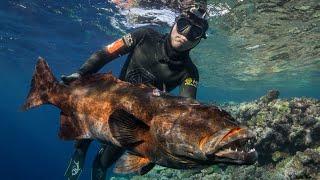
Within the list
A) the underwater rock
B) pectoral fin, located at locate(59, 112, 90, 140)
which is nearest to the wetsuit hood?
pectoral fin, located at locate(59, 112, 90, 140)

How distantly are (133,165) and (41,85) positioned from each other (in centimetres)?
200

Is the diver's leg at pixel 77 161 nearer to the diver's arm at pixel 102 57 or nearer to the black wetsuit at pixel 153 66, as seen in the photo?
the black wetsuit at pixel 153 66

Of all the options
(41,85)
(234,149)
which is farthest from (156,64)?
(234,149)

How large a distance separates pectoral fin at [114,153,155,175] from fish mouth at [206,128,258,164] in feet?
3.10

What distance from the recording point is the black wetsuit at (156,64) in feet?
19.5

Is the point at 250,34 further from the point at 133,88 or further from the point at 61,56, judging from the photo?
the point at 61,56

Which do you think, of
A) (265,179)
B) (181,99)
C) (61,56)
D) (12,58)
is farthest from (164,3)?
(12,58)

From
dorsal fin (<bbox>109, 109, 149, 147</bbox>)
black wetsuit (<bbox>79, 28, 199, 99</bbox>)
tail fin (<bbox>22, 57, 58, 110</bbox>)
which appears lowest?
dorsal fin (<bbox>109, 109, 149, 147</bbox>)

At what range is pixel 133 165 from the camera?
11.1ft

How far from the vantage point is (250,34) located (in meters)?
22.0

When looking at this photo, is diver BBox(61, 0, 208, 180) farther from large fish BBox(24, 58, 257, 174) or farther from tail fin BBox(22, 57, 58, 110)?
large fish BBox(24, 58, 257, 174)

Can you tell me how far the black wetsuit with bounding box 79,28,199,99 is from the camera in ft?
19.5

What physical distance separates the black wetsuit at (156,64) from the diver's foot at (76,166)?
180 centimetres

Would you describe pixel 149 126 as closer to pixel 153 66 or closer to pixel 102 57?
pixel 102 57
